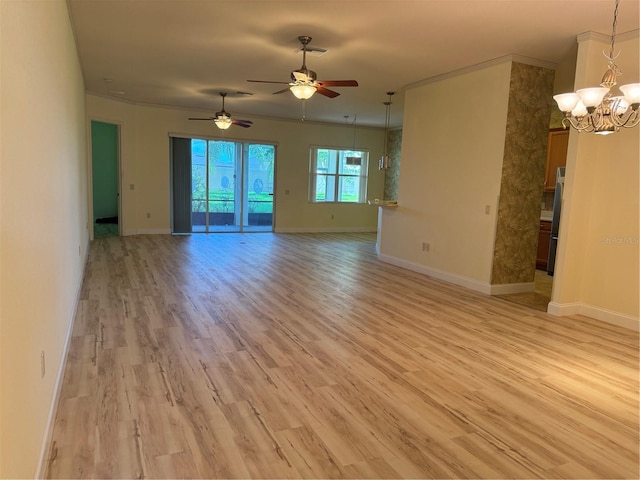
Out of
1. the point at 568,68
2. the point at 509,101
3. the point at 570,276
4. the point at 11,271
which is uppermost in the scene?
the point at 568,68

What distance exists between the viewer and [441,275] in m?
6.14

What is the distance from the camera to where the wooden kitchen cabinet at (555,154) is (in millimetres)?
6781

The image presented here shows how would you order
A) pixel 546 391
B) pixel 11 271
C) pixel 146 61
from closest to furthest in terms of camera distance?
pixel 11 271 → pixel 546 391 → pixel 146 61

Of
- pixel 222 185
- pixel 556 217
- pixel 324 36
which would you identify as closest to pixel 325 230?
pixel 222 185

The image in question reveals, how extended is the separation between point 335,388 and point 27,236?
187cm

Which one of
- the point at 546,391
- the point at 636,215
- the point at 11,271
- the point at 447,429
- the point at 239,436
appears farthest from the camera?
the point at 636,215

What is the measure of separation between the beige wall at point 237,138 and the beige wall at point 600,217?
6.85 m

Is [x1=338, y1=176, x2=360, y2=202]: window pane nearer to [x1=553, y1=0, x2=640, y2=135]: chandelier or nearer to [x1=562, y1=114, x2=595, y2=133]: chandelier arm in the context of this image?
[x1=562, y1=114, x2=595, y2=133]: chandelier arm

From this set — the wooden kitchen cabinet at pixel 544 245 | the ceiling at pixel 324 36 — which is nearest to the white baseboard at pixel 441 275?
the wooden kitchen cabinet at pixel 544 245

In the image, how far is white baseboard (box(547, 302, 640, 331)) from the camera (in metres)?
4.23

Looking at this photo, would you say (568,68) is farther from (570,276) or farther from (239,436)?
(239,436)

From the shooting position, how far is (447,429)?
2.32 meters

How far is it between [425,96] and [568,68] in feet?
6.02

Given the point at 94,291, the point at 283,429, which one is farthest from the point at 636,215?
the point at 94,291
